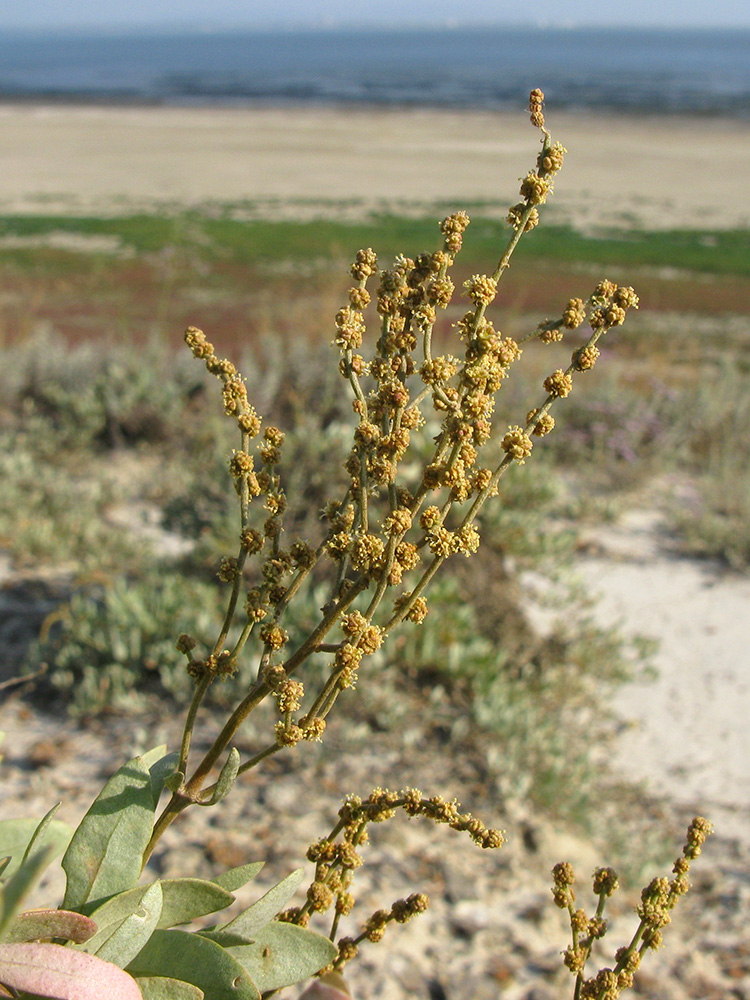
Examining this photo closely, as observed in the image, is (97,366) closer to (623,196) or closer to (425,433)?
(425,433)

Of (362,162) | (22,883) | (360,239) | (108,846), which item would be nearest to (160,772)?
(108,846)

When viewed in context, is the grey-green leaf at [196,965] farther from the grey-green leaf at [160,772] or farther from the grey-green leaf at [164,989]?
the grey-green leaf at [160,772]

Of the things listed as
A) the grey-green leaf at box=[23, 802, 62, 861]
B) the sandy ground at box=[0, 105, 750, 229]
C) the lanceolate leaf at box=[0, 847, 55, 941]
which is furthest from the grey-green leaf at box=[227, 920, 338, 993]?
the sandy ground at box=[0, 105, 750, 229]

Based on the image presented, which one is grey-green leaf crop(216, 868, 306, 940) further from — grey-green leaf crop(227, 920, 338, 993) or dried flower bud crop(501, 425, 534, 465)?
dried flower bud crop(501, 425, 534, 465)

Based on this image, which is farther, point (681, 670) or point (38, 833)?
point (681, 670)

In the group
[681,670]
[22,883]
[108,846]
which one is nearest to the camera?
[22,883]

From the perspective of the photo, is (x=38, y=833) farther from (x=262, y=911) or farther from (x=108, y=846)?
(x=262, y=911)

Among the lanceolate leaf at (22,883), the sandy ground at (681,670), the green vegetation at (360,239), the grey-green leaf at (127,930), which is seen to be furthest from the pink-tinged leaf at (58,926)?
the green vegetation at (360,239)
